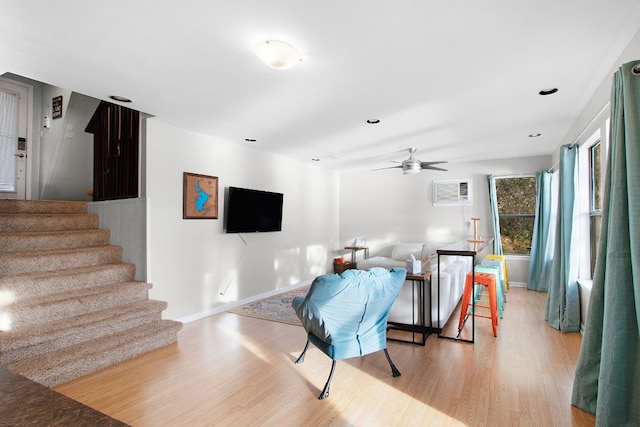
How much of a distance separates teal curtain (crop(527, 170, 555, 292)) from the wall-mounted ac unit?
1169 mm

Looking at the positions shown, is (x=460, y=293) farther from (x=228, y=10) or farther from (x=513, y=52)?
(x=228, y=10)

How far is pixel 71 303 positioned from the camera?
10.6 feet

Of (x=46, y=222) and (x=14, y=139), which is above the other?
(x=14, y=139)

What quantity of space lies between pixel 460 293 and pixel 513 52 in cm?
340

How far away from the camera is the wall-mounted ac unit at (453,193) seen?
6789mm

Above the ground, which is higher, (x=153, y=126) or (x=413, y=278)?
(x=153, y=126)

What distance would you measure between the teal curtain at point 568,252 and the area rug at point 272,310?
3089 mm

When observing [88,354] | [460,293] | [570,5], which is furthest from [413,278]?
[88,354]

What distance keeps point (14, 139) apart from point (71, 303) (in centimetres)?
382

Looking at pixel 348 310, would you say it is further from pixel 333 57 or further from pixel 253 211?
pixel 253 211

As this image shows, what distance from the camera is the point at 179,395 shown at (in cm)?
256

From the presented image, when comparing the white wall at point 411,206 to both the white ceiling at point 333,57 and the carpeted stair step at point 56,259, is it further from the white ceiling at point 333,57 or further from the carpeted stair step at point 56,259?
the carpeted stair step at point 56,259

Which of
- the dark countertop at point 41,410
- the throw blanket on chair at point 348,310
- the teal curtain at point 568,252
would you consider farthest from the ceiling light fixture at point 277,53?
the teal curtain at point 568,252

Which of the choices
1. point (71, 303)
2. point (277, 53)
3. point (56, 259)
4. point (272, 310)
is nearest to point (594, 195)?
point (277, 53)
